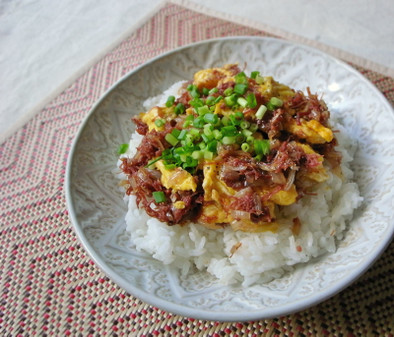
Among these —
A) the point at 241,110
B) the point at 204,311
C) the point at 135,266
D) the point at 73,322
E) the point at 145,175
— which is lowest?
the point at 73,322

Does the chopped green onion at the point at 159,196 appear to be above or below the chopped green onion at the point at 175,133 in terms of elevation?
below

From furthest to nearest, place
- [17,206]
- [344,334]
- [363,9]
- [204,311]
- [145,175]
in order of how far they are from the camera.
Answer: [363,9] → [17,206] → [145,175] → [344,334] → [204,311]

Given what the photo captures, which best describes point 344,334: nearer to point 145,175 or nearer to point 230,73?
point 145,175

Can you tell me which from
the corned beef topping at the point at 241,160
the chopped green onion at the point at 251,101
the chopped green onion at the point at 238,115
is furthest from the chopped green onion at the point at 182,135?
the chopped green onion at the point at 251,101

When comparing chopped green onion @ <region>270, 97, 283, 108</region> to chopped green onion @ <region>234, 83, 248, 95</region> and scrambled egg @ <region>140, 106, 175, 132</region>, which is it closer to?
chopped green onion @ <region>234, 83, 248, 95</region>

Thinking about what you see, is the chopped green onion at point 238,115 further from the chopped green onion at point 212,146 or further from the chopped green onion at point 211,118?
the chopped green onion at point 212,146

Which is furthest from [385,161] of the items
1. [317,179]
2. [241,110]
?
[241,110]

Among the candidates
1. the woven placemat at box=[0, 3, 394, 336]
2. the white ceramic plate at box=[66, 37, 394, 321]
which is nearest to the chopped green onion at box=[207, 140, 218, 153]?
the white ceramic plate at box=[66, 37, 394, 321]
